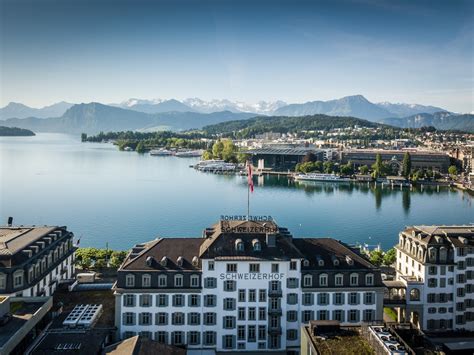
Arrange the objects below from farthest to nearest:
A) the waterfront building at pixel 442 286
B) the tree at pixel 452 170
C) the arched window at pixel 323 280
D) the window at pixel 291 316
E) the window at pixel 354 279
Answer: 1. the tree at pixel 452 170
2. the waterfront building at pixel 442 286
3. the window at pixel 354 279
4. the arched window at pixel 323 280
5. the window at pixel 291 316

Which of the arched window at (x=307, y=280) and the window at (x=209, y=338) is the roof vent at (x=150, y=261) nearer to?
the window at (x=209, y=338)

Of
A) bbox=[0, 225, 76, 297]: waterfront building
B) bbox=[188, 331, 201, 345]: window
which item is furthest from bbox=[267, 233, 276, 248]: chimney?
bbox=[0, 225, 76, 297]: waterfront building

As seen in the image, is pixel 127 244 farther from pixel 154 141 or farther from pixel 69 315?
pixel 154 141

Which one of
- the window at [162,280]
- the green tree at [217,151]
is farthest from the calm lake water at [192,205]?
the green tree at [217,151]

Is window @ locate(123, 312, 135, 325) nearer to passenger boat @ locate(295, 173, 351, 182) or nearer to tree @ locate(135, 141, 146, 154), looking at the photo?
passenger boat @ locate(295, 173, 351, 182)

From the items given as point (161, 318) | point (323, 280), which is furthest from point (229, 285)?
point (323, 280)

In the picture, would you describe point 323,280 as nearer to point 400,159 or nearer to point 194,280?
point 194,280
